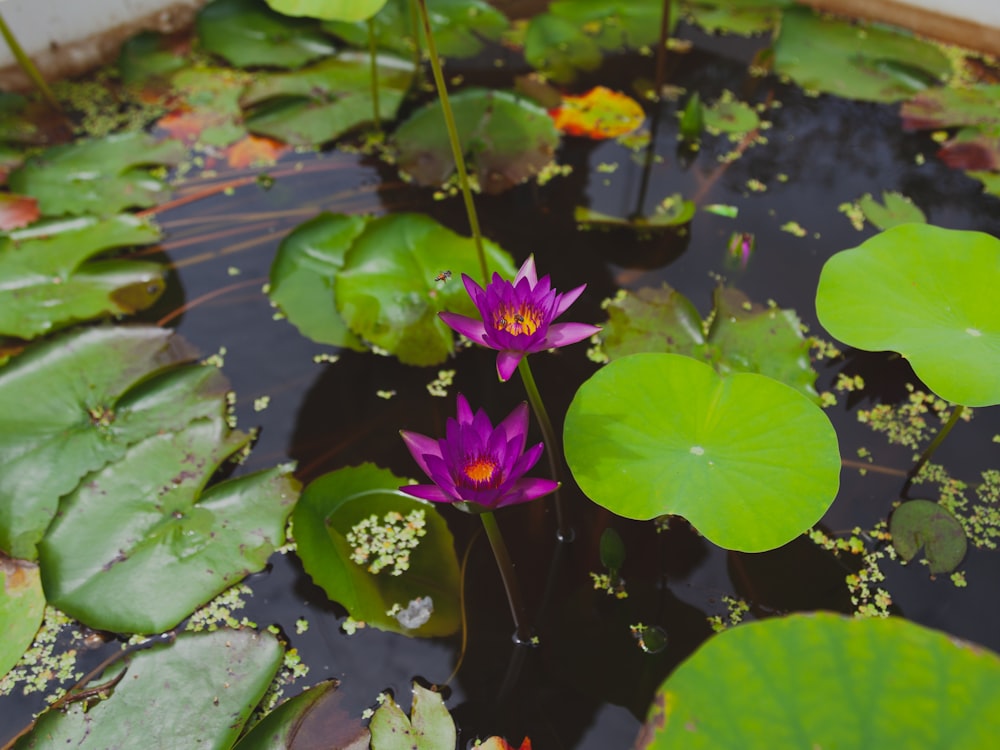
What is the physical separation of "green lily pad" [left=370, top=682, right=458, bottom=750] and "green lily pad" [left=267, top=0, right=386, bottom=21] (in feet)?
5.31

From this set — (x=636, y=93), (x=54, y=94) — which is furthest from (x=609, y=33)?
(x=54, y=94)

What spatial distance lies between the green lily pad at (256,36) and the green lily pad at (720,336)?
2140 millimetres

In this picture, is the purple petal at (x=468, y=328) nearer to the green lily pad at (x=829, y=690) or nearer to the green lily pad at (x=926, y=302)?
the green lily pad at (x=829, y=690)

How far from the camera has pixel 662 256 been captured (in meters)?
2.50

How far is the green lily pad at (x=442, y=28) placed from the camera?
3324 mm

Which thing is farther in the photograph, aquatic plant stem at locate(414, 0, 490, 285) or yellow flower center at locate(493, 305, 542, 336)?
aquatic plant stem at locate(414, 0, 490, 285)

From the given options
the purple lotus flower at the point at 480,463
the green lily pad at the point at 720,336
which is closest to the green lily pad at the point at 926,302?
the green lily pad at the point at 720,336

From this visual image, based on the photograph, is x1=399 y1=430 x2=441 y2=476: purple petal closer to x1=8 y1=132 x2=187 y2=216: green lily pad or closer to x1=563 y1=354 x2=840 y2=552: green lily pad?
x1=563 y1=354 x2=840 y2=552: green lily pad

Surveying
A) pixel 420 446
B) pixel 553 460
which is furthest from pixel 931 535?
pixel 420 446

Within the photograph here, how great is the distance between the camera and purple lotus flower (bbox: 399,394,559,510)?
130cm

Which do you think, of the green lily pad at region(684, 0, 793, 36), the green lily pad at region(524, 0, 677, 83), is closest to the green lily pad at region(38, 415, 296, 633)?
the green lily pad at region(524, 0, 677, 83)

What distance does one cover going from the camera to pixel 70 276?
2.38 m

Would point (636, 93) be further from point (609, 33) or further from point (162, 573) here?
point (162, 573)

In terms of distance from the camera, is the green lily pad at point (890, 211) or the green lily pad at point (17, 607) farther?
the green lily pad at point (890, 211)
